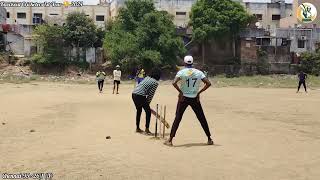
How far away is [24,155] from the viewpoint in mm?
8641

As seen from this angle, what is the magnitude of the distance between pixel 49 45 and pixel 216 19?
17.2 meters

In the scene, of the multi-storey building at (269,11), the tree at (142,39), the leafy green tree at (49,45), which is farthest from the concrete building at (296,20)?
the leafy green tree at (49,45)

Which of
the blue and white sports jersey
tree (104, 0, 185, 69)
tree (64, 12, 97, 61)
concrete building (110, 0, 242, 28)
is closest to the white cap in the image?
the blue and white sports jersey

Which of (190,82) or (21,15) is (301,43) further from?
(190,82)

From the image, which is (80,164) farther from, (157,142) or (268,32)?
(268,32)

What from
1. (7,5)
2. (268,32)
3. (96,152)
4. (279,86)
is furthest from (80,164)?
(7,5)

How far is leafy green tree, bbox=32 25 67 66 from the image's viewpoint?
51656 millimetres

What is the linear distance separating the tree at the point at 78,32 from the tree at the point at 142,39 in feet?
11.8

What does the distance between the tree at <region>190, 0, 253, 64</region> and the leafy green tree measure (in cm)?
1388

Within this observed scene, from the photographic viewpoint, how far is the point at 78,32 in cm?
5419

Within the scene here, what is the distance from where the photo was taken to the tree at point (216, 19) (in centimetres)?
5262

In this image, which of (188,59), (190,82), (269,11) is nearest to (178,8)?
(269,11)

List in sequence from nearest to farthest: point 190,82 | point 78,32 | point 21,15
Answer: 1. point 190,82
2. point 78,32
3. point 21,15

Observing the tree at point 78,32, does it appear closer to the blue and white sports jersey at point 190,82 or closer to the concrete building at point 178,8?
the concrete building at point 178,8
